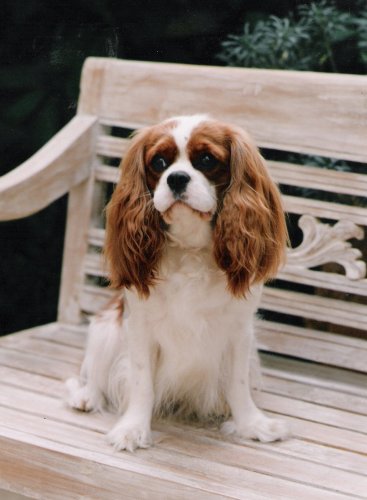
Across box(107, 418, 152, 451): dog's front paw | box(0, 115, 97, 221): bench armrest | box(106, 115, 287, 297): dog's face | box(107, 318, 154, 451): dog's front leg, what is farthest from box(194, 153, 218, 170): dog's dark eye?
box(0, 115, 97, 221): bench armrest

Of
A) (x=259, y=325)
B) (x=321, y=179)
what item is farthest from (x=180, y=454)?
(x=321, y=179)

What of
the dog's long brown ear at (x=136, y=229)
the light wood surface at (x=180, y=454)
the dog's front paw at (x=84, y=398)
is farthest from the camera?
the dog's front paw at (x=84, y=398)

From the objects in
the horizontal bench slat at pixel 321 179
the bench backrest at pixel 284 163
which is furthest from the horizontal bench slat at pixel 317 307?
the horizontal bench slat at pixel 321 179

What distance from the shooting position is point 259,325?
2781mm

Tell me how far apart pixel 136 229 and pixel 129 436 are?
0.52 metres

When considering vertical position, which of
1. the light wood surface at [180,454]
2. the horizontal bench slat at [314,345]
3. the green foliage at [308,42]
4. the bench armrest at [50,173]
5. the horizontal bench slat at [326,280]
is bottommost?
the light wood surface at [180,454]

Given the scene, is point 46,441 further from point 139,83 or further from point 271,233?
point 139,83

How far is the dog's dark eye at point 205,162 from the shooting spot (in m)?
2.02

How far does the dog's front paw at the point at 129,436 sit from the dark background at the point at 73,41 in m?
1.75

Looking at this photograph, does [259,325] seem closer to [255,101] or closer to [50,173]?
[255,101]

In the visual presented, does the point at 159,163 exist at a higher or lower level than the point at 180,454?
higher

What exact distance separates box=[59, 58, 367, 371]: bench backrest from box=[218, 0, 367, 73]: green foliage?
521 mm

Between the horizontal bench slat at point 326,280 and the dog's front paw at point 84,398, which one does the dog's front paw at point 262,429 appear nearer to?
the dog's front paw at point 84,398

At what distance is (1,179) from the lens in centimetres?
263
